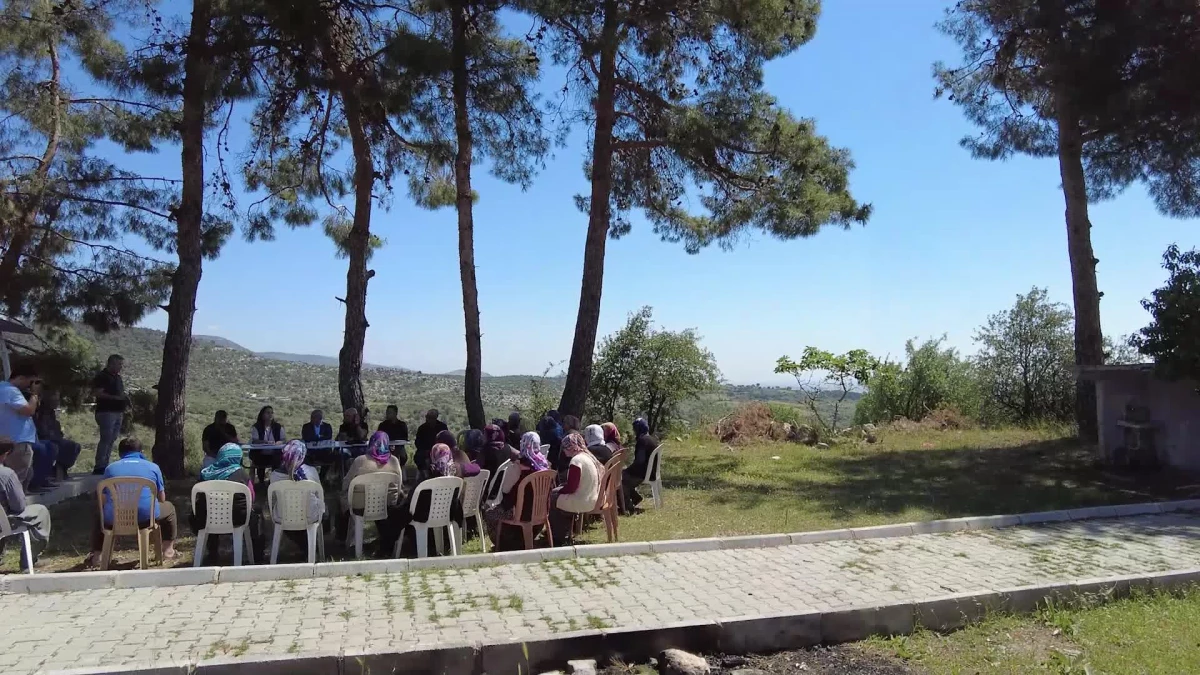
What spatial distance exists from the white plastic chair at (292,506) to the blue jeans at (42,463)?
13.7 feet

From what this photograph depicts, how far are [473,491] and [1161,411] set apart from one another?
910cm

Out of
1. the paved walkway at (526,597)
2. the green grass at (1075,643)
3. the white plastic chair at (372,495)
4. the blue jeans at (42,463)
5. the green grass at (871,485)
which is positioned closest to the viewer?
the green grass at (1075,643)

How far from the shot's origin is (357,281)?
1166 centimetres

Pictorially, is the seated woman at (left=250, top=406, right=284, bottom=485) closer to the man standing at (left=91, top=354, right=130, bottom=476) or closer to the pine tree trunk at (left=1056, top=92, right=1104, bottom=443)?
the man standing at (left=91, top=354, right=130, bottom=476)

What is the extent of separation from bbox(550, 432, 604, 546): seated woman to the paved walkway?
0.65 metres

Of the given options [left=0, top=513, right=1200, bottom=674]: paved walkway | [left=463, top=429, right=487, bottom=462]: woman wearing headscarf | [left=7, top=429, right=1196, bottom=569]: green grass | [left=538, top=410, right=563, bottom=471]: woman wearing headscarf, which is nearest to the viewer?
[left=0, top=513, right=1200, bottom=674]: paved walkway

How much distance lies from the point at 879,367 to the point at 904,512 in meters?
13.0

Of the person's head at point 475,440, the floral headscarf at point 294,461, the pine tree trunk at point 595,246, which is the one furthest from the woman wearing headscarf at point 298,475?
the pine tree trunk at point 595,246

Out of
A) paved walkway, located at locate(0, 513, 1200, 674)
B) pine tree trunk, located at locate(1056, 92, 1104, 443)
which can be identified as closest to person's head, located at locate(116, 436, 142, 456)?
paved walkway, located at locate(0, 513, 1200, 674)

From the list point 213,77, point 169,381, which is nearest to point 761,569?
point 169,381

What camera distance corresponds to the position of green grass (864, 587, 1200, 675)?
13.2ft

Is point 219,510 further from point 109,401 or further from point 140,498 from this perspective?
point 109,401

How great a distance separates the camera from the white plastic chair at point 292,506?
5.90 m

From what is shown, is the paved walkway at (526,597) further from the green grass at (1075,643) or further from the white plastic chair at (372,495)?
the white plastic chair at (372,495)
